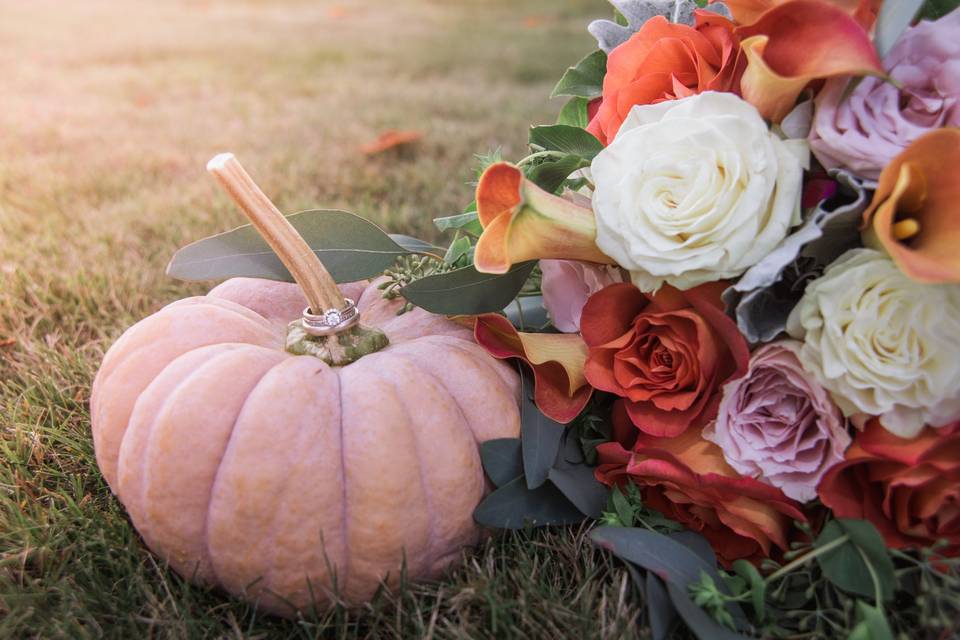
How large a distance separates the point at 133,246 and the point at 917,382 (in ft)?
6.48

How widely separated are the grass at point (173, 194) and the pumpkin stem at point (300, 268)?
14.1 inches

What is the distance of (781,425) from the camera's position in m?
1.08

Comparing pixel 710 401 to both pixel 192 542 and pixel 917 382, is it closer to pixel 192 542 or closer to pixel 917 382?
pixel 917 382

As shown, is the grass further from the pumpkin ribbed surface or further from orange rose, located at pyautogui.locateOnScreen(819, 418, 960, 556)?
orange rose, located at pyautogui.locateOnScreen(819, 418, 960, 556)

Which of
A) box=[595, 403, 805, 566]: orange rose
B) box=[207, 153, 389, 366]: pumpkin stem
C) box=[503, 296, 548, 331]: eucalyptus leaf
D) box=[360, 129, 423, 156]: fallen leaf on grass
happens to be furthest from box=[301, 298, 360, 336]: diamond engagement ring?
box=[360, 129, 423, 156]: fallen leaf on grass

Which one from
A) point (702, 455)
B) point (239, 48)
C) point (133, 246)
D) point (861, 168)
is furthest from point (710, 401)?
point (239, 48)

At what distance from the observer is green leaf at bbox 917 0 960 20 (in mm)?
1114

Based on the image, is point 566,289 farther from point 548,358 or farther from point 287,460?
point 287,460

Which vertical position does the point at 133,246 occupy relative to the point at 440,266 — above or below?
below

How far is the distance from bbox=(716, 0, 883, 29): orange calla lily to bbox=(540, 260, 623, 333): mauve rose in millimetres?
425

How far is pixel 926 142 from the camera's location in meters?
0.91

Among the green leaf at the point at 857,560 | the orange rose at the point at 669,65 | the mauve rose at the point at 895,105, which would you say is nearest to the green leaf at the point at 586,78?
the orange rose at the point at 669,65

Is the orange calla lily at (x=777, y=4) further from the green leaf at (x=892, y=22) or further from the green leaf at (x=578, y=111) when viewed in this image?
the green leaf at (x=578, y=111)

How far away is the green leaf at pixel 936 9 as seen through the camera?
111cm
